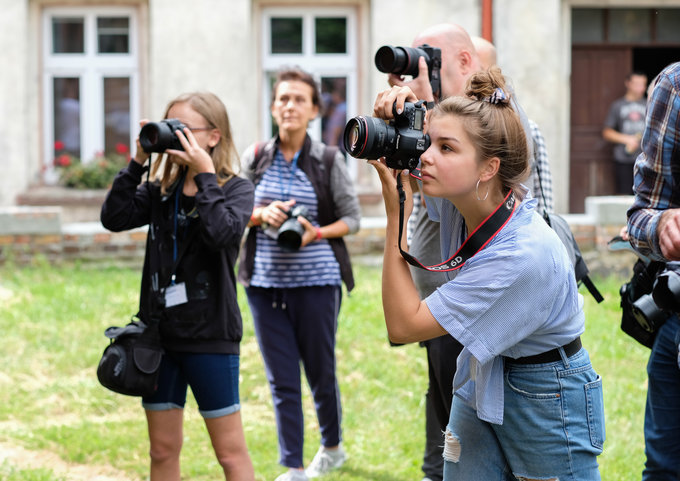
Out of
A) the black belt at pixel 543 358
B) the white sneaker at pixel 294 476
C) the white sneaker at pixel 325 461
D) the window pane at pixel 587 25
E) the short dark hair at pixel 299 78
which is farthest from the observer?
the window pane at pixel 587 25

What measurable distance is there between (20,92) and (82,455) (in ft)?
23.9

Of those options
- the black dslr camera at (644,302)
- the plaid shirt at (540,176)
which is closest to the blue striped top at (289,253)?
the plaid shirt at (540,176)

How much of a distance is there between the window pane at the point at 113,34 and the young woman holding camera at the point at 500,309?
9327 millimetres

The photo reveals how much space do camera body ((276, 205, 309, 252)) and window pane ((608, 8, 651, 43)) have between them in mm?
8437

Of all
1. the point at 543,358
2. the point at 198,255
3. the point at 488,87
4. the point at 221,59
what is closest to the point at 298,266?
the point at 198,255

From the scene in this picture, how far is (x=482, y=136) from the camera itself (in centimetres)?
253

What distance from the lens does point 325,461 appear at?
4.62 meters

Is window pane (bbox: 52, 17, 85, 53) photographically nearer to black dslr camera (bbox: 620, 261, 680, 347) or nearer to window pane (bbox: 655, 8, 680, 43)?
window pane (bbox: 655, 8, 680, 43)

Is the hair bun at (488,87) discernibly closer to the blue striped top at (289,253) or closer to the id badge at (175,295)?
the id badge at (175,295)

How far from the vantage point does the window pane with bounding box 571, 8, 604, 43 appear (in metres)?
11.7

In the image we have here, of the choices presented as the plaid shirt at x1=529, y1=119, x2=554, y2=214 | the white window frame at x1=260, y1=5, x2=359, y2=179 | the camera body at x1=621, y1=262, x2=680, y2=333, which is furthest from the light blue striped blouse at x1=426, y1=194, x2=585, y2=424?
the white window frame at x1=260, y1=5, x2=359, y2=179

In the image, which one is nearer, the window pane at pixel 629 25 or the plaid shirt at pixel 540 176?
the plaid shirt at pixel 540 176

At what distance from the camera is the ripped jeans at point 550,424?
253 centimetres

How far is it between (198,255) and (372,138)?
3.98 feet
